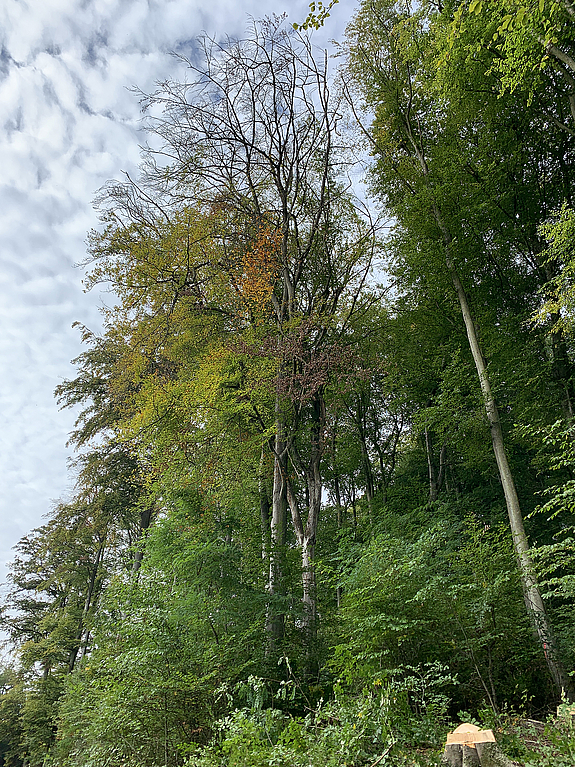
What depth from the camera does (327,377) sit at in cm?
891

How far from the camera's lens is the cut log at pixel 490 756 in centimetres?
259

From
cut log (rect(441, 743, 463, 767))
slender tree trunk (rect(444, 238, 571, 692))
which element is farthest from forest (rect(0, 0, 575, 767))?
cut log (rect(441, 743, 463, 767))

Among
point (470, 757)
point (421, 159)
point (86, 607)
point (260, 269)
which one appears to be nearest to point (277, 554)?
point (470, 757)

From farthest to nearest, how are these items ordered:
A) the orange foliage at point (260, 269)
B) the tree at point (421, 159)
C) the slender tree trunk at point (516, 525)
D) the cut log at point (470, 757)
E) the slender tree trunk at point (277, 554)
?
the orange foliage at point (260, 269) < the tree at point (421, 159) < the slender tree trunk at point (277, 554) < the slender tree trunk at point (516, 525) < the cut log at point (470, 757)

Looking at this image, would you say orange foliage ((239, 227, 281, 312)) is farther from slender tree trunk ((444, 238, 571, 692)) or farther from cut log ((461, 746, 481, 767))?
cut log ((461, 746, 481, 767))

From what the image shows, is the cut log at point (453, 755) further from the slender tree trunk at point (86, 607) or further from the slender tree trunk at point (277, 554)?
the slender tree trunk at point (86, 607)

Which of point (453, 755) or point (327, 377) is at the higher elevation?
point (327, 377)

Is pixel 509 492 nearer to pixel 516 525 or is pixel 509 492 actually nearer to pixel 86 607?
pixel 516 525

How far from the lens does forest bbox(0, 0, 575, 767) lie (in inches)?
204

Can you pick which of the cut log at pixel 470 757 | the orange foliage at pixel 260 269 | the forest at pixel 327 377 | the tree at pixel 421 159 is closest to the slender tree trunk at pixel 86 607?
the forest at pixel 327 377

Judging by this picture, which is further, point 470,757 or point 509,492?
point 509,492

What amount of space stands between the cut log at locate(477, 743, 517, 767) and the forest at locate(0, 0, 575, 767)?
2.68ft

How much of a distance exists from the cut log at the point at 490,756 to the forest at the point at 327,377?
2.68 feet

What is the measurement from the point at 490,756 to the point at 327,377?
6679 millimetres
